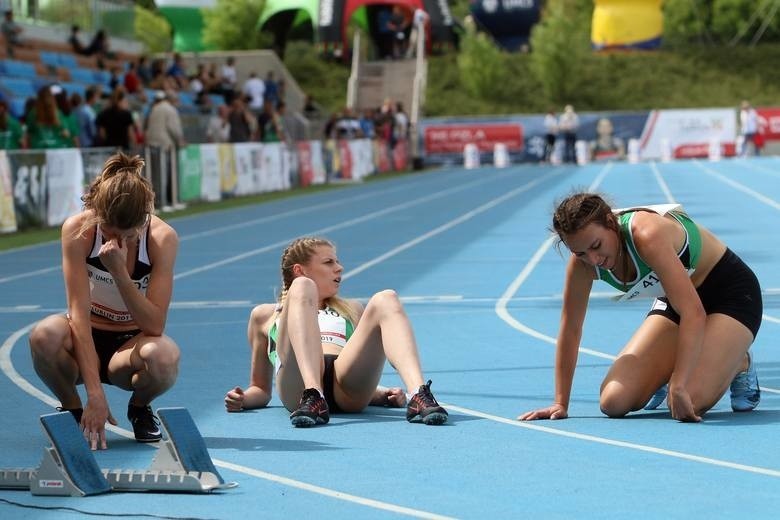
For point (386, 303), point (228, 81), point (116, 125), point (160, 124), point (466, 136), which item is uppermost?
point (386, 303)

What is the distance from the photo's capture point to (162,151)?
1033 inches

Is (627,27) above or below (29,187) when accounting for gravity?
above

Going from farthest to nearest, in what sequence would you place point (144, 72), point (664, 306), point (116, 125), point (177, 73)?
1. point (177, 73)
2. point (144, 72)
3. point (116, 125)
4. point (664, 306)

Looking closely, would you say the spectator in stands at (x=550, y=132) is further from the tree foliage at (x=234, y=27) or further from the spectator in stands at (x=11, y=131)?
the spectator in stands at (x=11, y=131)

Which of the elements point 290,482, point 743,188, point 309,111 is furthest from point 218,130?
point 290,482

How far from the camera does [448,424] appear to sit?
23.6ft

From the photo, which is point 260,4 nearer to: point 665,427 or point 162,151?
point 162,151

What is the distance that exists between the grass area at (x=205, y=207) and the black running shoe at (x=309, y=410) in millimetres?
13053

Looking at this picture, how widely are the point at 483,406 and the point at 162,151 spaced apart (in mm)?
19080

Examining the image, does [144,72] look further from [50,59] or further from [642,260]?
[642,260]

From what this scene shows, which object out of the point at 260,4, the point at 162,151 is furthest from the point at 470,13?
the point at 162,151

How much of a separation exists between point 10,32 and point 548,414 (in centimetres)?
2733

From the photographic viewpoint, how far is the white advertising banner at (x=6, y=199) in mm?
20062

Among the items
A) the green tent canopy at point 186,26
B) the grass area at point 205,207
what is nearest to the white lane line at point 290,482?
the grass area at point 205,207
